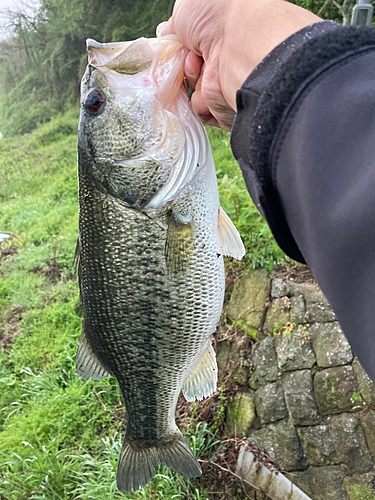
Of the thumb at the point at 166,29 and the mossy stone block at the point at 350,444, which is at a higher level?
A: the thumb at the point at 166,29

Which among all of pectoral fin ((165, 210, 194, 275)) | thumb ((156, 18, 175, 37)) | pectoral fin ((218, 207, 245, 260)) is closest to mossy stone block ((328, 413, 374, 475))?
pectoral fin ((218, 207, 245, 260))

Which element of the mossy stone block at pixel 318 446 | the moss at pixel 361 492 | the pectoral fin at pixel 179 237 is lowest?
the moss at pixel 361 492

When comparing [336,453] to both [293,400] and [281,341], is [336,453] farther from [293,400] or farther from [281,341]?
[281,341]

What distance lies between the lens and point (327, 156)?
2.59ft

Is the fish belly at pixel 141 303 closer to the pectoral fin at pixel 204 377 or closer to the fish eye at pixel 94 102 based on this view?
the pectoral fin at pixel 204 377

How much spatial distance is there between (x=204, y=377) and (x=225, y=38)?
4.49ft

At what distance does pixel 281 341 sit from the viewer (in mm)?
3260

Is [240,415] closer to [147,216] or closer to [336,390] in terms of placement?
[336,390]

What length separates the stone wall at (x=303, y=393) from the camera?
274 cm

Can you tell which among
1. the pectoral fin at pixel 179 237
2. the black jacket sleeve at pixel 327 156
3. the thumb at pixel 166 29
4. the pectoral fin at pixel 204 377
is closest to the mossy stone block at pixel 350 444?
the pectoral fin at pixel 204 377

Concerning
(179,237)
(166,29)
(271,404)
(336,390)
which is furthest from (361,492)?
(166,29)

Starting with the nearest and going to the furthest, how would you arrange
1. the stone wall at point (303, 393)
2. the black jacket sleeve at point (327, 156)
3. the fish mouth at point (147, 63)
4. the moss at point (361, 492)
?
the black jacket sleeve at point (327, 156) < the fish mouth at point (147, 63) < the moss at point (361, 492) < the stone wall at point (303, 393)

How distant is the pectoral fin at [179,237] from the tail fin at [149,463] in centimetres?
96

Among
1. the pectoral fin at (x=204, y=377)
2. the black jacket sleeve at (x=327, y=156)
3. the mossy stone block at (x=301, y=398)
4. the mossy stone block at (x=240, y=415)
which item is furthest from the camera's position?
the mossy stone block at (x=240, y=415)
